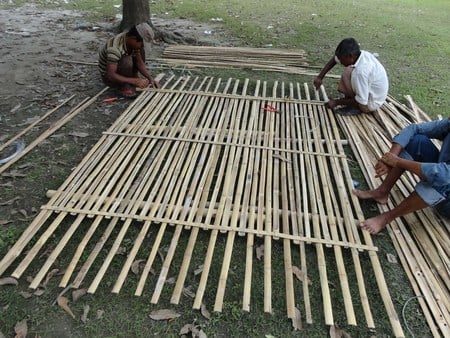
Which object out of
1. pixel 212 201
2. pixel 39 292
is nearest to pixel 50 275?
pixel 39 292

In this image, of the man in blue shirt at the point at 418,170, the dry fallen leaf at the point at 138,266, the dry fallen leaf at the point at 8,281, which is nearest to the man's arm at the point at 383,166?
the man in blue shirt at the point at 418,170

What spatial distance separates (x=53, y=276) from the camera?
74.2 inches

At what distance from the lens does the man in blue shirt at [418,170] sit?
2.00m

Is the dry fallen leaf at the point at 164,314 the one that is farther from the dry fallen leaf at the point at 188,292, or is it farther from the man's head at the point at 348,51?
the man's head at the point at 348,51

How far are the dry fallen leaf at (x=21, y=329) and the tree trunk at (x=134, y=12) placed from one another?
5004 mm

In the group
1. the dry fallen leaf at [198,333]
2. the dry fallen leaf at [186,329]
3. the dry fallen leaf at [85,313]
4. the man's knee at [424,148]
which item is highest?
the man's knee at [424,148]

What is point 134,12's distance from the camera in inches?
220

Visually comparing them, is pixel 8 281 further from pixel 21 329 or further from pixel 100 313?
pixel 100 313

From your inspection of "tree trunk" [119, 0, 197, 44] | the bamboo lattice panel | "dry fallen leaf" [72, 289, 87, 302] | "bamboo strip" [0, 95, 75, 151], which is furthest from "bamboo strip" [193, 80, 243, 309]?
"tree trunk" [119, 0, 197, 44]

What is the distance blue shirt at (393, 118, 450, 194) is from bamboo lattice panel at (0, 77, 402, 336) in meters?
0.48

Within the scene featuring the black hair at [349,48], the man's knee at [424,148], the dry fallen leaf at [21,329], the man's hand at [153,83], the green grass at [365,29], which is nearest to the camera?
the dry fallen leaf at [21,329]

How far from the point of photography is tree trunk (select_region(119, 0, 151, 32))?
18.2 ft

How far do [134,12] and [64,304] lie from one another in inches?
199

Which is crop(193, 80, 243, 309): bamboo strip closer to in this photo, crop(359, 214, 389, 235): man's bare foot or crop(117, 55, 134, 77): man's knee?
crop(359, 214, 389, 235): man's bare foot
